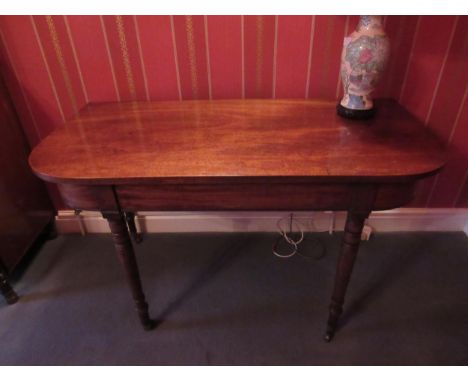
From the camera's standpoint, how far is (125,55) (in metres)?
1.27

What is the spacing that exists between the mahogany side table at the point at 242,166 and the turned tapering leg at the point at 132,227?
56 cm

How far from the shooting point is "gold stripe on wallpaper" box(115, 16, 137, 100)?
3.97ft

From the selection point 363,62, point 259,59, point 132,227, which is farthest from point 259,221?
point 363,62

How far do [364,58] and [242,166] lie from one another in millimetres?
530

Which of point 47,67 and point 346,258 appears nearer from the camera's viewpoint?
point 346,258

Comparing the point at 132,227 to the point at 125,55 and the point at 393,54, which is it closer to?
the point at 125,55

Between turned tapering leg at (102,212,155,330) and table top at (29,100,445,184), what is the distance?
169 mm

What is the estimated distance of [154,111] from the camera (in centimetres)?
118

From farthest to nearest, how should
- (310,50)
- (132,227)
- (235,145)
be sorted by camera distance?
(132,227) < (310,50) < (235,145)

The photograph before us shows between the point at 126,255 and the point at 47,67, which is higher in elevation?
the point at 47,67

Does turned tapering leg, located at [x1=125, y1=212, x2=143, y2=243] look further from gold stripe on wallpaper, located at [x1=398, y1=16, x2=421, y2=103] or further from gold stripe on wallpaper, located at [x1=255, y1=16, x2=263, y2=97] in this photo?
gold stripe on wallpaper, located at [x1=398, y1=16, x2=421, y2=103]

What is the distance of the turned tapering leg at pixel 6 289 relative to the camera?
1331 mm

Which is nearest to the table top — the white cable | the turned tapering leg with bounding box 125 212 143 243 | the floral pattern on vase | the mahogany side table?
the mahogany side table

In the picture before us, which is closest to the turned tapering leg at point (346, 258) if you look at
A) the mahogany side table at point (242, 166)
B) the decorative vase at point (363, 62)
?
the mahogany side table at point (242, 166)
